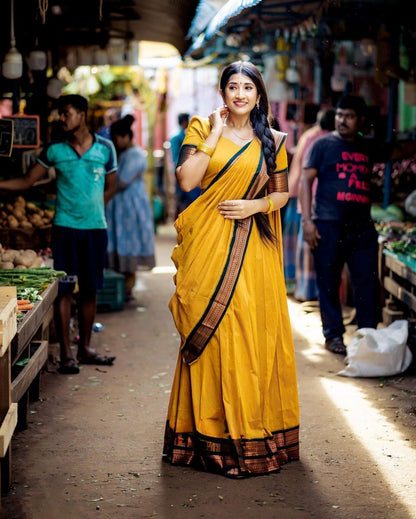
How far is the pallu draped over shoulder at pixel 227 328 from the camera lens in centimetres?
452

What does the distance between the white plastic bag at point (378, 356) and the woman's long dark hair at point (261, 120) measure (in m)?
2.19

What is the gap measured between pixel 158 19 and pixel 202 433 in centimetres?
643

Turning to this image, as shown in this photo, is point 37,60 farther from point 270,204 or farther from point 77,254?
point 270,204

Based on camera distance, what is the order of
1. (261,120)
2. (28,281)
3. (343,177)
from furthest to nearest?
1. (343,177)
2. (28,281)
3. (261,120)

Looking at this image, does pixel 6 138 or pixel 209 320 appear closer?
pixel 209 320

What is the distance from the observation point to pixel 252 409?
14.9ft

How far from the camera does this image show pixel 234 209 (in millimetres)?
4551

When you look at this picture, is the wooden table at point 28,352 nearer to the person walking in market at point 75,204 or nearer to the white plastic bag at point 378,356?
the person walking in market at point 75,204

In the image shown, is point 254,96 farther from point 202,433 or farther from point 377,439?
point 377,439

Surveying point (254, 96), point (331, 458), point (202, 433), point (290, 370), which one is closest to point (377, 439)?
point (331, 458)

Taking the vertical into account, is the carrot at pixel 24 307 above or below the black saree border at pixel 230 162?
below

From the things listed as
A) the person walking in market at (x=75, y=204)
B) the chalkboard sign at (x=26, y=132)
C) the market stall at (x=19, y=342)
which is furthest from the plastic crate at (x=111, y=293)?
the market stall at (x=19, y=342)

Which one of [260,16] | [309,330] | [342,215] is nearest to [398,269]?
[342,215]

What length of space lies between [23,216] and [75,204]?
1.32 metres
